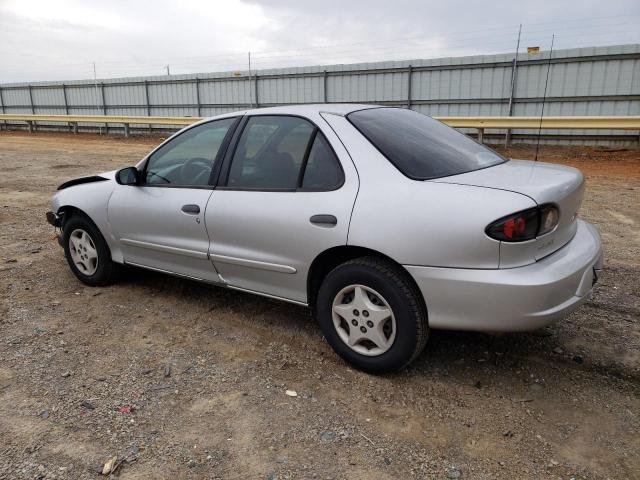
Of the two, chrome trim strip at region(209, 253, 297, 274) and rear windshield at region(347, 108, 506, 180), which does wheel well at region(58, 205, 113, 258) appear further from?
rear windshield at region(347, 108, 506, 180)

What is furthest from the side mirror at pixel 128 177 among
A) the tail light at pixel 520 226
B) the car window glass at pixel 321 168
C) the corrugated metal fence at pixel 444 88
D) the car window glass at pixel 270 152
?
the corrugated metal fence at pixel 444 88

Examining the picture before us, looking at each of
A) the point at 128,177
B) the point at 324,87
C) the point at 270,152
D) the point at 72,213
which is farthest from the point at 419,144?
the point at 324,87

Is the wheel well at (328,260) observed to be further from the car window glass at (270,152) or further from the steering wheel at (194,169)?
the steering wheel at (194,169)

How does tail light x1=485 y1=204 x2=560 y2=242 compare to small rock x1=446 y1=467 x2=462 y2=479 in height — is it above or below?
above

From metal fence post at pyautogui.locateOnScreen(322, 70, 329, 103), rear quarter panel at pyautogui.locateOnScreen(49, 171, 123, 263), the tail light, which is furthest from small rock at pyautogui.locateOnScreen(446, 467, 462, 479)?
metal fence post at pyautogui.locateOnScreen(322, 70, 329, 103)

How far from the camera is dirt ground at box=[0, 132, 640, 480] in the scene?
2.42m

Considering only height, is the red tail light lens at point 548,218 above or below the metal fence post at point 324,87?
below

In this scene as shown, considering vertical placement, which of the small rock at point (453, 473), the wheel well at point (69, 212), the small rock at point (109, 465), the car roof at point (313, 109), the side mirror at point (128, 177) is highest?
Result: the car roof at point (313, 109)

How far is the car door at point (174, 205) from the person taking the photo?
3771 mm

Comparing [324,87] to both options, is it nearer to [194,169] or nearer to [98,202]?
[98,202]

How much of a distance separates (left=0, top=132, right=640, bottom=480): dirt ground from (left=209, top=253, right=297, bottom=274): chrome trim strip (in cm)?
56

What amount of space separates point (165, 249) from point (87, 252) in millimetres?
1079

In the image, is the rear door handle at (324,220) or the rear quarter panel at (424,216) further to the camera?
the rear door handle at (324,220)

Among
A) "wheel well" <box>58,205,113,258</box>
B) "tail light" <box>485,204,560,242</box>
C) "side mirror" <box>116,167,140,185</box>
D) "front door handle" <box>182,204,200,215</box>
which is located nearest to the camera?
"tail light" <box>485,204,560,242</box>
